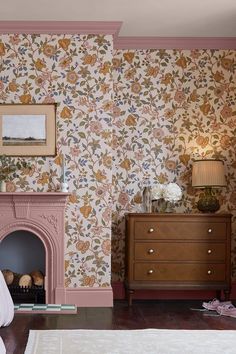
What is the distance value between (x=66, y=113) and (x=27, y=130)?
42 cm

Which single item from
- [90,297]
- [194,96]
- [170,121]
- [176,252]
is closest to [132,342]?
[90,297]

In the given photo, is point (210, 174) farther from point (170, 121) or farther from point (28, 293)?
point (28, 293)

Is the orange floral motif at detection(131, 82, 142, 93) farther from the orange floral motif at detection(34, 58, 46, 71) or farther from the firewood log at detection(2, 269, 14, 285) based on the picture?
the firewood log at detection(2, 269, 14, 285)

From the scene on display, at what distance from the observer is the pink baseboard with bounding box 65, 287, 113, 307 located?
18.3 feet

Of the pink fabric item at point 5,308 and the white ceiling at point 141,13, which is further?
the white ceiling at point 141,13

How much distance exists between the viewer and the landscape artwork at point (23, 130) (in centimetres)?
569

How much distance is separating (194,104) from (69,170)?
1.55 metres

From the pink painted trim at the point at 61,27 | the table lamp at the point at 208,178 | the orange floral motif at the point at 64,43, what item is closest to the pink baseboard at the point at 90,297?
the table lamp at the point at 208,178

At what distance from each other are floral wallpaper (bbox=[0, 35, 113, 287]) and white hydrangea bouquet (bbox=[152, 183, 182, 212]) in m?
0.51

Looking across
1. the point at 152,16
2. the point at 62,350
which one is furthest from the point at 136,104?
the point at 62,350

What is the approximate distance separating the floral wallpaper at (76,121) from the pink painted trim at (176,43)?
0.46 meters

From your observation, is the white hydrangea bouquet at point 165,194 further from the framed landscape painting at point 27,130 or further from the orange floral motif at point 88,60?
the orange floral motif at point 88,60

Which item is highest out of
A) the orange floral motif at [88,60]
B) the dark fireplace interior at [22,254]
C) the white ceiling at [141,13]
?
the white ceiling at [141,13]

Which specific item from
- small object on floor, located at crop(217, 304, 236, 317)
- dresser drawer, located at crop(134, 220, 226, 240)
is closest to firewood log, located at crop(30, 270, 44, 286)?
dresser drawer, located at crop(134, 220, 226, 240)
